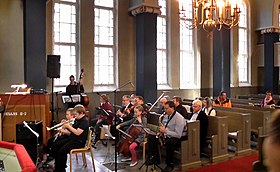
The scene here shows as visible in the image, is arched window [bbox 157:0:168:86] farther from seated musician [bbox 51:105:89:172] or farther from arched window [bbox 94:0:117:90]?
seated musician [bbox 51:105:89:172]

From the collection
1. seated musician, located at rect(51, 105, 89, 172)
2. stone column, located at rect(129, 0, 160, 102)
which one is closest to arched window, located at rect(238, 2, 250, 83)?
stone column, located at rect(129, 0, 160, 102)

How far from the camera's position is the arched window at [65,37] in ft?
31.9

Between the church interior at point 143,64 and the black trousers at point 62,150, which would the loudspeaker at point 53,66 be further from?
the black trousers at point 62,150

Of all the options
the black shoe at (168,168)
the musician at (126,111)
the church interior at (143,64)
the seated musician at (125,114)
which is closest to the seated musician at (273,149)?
the church interior at (143,64)

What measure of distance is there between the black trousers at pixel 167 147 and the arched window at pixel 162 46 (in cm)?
648

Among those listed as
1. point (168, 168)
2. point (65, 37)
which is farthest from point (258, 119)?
point (65, 37)

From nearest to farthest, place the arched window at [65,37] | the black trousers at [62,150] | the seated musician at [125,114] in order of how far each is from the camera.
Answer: the black trousers at [62,150], the seated musician at [125,114], the arched window at [65,37]

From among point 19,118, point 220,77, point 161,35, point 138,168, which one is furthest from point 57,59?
point 220,77

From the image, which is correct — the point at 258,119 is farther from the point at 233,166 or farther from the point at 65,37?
the point at 65,37

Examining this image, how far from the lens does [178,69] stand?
12227 millimetres

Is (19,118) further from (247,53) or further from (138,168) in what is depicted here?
(247,53)

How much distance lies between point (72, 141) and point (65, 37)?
5843mm

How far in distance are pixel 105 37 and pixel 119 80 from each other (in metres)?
1.65

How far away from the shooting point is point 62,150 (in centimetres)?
480
